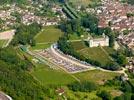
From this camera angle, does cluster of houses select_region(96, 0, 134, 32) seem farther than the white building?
Yes

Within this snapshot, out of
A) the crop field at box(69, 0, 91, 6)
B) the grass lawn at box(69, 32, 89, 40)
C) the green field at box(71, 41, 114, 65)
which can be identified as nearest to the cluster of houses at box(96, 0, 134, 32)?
the crop field at box(69, 0, 91, 6)

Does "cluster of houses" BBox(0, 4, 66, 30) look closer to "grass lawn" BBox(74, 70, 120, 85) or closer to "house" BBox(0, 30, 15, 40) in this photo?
"house" BBox(0, 30, 15, 40)

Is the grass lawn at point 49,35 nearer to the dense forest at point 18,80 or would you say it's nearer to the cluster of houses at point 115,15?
the cluster of houses at point 115,15

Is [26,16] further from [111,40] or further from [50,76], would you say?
[50,76]

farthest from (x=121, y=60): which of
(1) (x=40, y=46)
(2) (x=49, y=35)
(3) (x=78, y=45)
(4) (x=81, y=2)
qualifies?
(4) (x=81, y=2)

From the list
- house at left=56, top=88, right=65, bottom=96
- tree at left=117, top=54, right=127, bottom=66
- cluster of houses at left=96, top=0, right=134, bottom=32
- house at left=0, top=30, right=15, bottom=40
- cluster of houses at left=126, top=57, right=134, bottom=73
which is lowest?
house at left=56, top=88, right=65, bottom=96

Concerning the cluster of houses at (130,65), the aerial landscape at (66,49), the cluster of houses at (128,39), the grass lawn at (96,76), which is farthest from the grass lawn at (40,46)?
the cluster of houses at (130,65)

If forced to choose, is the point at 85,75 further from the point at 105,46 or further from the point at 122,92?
the point at 105,46
